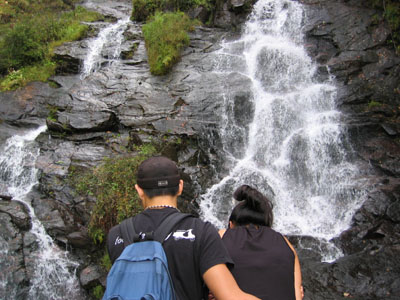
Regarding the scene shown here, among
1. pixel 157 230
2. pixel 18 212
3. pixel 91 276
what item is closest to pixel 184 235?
pixel 157 230

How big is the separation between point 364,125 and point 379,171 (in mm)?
1536

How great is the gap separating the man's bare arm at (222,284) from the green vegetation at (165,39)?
10728mm

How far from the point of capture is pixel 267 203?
108 inches

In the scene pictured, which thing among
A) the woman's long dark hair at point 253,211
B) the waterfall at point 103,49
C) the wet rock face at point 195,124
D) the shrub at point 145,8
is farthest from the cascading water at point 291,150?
the shrub at point 145,8

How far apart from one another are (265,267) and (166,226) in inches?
36.6

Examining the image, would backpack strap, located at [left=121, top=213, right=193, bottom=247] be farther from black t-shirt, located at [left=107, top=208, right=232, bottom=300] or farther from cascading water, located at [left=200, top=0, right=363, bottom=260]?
cascading water, located at [left=200, top=0, right=363, bottom=260]

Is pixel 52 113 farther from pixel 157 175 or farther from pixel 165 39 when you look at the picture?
pixel 157 175

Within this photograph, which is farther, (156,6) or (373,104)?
(156,6)

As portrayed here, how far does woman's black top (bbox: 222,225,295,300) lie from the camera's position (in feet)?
7.73

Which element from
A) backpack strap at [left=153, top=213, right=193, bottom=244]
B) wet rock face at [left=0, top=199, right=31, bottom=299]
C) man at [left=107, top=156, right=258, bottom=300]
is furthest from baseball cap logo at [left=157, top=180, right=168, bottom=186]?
wet rock face at [left=0, top=199, right=31, bottom=299]

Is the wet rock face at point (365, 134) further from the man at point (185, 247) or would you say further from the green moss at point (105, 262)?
the man at point (185, 247)

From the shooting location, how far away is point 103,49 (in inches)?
543

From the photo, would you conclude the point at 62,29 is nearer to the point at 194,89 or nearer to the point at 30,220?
the point at 194,89

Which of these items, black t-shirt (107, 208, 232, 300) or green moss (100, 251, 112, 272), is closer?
black t-shirt (107, 208, 232, 300)
